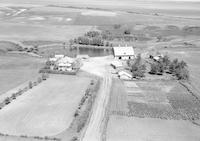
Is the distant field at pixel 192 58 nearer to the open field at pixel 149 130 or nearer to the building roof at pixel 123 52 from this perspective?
the building roof at pixel 123 52

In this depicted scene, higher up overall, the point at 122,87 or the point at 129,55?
the point at 129,55

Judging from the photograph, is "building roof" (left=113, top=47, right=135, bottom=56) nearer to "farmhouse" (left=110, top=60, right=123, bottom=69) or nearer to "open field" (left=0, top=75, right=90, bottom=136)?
"farmhouse" (left=110, top=60, right=123, bottom=69)

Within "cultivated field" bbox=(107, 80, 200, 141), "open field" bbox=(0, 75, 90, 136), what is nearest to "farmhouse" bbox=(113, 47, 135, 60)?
"cultivated field" bbox=(107, 80, 200, 141)

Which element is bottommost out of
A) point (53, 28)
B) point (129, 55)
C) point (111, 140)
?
point (111, 140)

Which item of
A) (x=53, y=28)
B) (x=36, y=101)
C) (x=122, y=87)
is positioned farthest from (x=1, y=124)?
(x=53, y=28)

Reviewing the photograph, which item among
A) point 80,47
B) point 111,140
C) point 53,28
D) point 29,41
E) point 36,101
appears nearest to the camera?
point 111,140

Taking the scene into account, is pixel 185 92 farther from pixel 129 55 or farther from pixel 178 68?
pixel 129 55

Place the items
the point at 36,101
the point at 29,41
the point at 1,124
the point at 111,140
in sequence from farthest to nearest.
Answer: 1. the point at 29,41
2. the point at 36,101
3. the point at 1,124
4. the point at 111,140

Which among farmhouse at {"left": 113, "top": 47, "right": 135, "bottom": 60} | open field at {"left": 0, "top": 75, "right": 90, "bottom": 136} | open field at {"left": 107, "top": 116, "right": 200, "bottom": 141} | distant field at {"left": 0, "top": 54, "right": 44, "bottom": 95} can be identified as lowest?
open field at {"left": 107, "top": 116, "right": 200, "bottom": 141}
